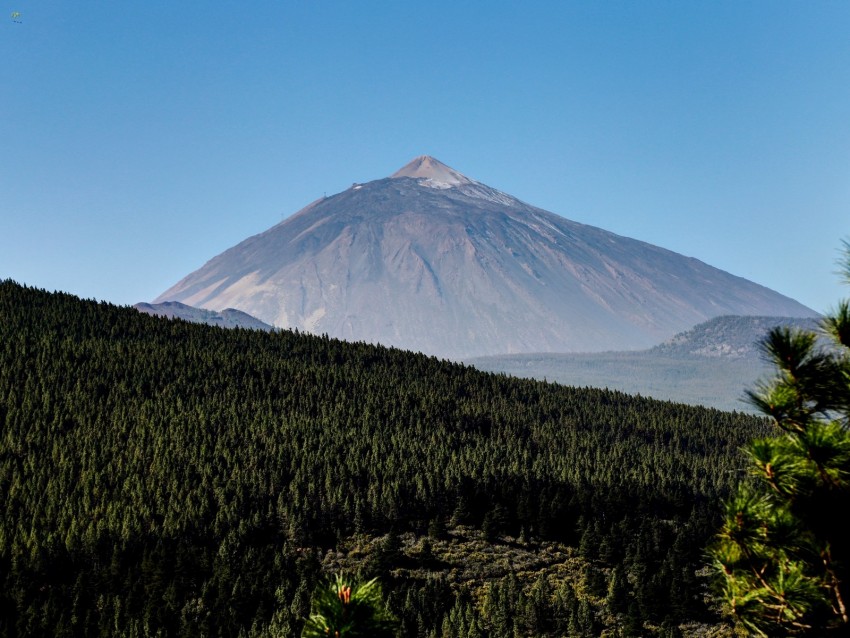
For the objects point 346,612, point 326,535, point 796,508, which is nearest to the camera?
point 346,612

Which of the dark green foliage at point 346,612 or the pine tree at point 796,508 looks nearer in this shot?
the dark green foliage at point 346,612

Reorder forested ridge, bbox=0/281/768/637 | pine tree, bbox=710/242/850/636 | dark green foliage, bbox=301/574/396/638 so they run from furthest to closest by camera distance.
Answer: forested ridge, bbox=0/281/768/637, pine tree, bbox=710/242/850/636, dark green foliage, bbox=301/574/396/638

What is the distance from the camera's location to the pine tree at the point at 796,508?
60.5 feet

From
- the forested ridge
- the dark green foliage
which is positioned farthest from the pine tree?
the forested ridge

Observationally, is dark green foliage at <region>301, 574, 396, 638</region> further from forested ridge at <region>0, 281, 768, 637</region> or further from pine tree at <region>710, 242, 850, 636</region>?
forested ridge at <region>0, 281, 768, 637</region>

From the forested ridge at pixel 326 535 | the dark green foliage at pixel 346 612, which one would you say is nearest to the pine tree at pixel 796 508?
the dark green foliage at pixel 346 612

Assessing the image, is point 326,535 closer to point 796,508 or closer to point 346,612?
point 796,508

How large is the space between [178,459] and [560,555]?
252 feet

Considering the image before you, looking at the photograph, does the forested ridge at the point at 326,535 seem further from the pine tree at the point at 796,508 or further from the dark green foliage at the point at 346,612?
the dark green foliage at the point at 346,612

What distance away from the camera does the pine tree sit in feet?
60.5

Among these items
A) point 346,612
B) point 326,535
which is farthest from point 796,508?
point 326,535

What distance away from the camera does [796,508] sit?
19.1m

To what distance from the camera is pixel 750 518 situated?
19.0 m

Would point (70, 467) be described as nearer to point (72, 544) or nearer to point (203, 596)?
point (72, 544)
